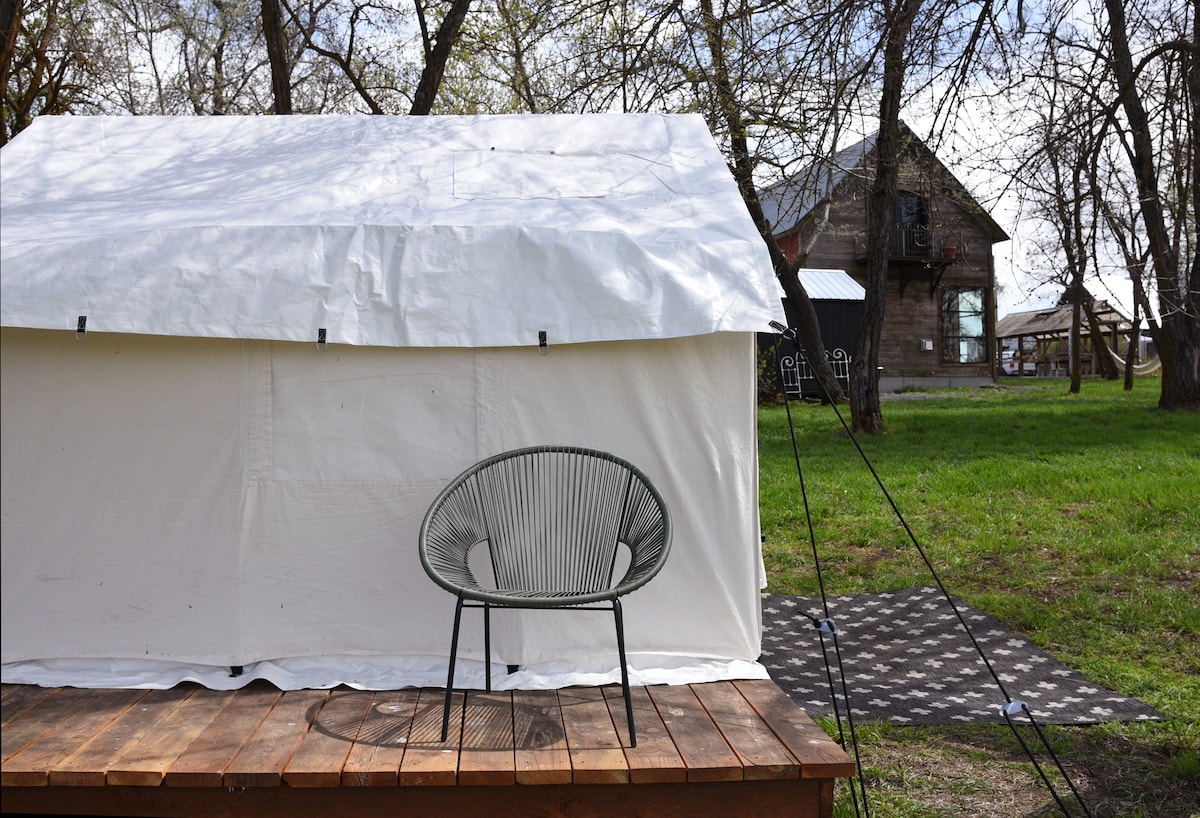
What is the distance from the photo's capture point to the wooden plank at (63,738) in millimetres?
2441

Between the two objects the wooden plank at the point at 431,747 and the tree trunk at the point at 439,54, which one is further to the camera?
the tree trunk at the point at 439,54

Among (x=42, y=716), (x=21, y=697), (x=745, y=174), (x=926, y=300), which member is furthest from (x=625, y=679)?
(x=926, y=300)

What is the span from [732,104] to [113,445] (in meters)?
4.87

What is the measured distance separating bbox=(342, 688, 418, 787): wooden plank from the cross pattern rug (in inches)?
51.2

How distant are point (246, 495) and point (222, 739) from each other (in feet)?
2.59

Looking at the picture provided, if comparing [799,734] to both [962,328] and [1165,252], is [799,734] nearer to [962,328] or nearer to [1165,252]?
[1165,252]

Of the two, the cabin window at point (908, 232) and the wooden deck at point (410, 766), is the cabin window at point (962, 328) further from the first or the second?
the wooden deck at point (410, 766)

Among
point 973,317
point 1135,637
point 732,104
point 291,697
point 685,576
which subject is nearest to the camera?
point 291,697

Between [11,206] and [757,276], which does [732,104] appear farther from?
[11,206]

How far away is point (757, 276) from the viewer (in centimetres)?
314

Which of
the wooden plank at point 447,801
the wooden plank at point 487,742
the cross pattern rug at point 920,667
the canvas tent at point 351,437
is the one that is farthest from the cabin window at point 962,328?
the wooden plank at point 447,801

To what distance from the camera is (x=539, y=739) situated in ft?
8.87

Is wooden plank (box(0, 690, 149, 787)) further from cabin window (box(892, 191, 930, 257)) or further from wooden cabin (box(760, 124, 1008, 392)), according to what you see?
wooden cabin (box(760, 124, 1008, 392))

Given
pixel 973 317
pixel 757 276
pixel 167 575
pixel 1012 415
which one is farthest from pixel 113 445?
pixel 973 317
